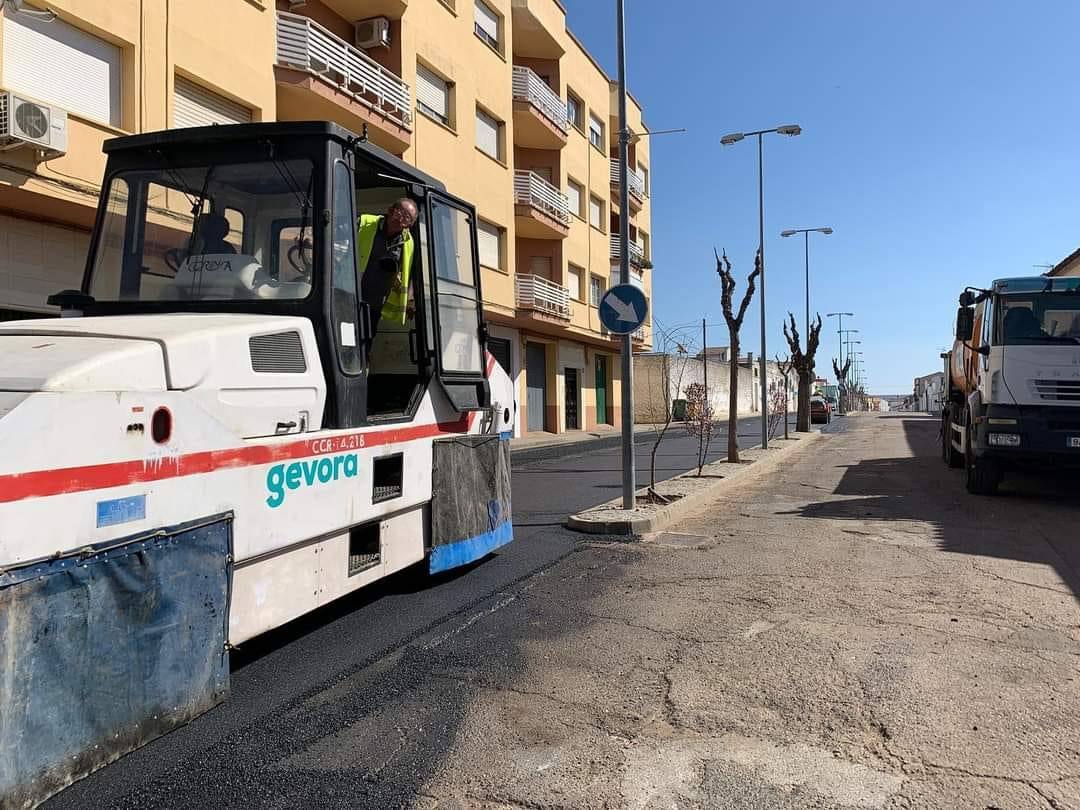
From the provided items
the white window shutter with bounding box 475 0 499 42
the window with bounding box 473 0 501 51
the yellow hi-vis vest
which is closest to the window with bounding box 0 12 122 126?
the yellow hi-vis vest

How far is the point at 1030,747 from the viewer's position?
3.42 m

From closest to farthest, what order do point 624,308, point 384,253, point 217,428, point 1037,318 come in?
point 217,428, point 384,253, point 624,308, point 1037,318

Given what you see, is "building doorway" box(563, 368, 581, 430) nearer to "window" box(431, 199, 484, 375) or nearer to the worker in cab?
"window" box(431, 199, 484, 375)

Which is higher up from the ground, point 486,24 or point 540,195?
point 486,24

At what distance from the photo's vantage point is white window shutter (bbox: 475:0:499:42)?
25.2 m

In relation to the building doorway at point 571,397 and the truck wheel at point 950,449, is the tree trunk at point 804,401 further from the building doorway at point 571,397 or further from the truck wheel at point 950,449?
the truck wheel at point 950,449

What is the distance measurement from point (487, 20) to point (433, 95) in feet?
16.9

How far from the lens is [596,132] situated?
36.2 m

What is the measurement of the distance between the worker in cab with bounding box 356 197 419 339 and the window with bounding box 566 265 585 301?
1072 inches

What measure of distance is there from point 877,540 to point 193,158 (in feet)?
22.5

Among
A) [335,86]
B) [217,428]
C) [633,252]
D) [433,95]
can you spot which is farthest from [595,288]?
[217,428]

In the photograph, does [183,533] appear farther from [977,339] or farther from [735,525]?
[977,339]

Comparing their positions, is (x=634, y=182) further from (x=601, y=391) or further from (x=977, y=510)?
(x=977, y=510)

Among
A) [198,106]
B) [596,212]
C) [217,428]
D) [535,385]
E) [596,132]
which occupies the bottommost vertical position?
[217,428]
